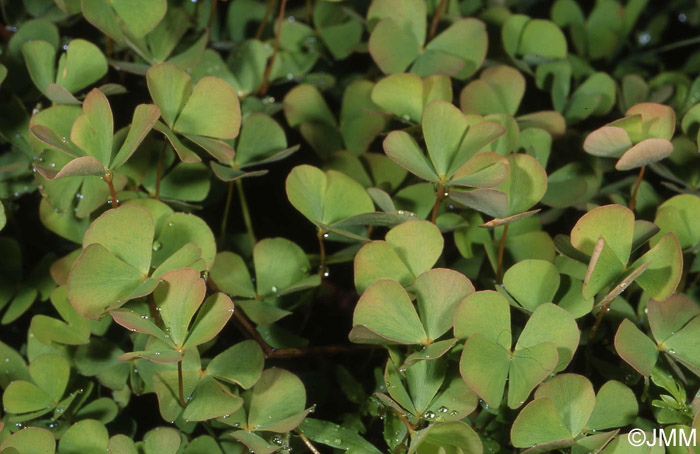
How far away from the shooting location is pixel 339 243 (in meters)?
0.84

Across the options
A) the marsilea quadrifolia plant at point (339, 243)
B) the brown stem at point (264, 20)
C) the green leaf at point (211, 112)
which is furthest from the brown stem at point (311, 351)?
the brown stem at point (264, 20)

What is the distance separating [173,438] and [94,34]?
1.88ft

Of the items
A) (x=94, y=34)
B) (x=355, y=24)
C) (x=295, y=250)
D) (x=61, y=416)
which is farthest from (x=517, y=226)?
(x=94, y=34)

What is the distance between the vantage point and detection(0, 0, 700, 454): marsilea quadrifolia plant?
566mm

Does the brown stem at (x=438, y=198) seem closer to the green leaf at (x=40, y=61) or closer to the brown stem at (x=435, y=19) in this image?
the brown stem at (x=435, y=19)

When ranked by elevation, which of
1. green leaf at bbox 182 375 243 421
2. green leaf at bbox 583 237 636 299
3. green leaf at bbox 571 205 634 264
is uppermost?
green leaf at bbox 571 205 634 264

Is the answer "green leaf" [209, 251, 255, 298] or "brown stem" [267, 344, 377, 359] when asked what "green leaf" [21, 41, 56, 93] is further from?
"brown stem" [267, 344, 377, 359]

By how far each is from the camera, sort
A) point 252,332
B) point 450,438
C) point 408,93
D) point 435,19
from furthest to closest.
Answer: point 435,19, point 408,93, point 252,332, point 450,438

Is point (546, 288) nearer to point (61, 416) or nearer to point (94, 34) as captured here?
point (61, 416)

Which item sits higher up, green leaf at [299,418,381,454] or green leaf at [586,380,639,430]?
green leaf at [586,380,639,430]

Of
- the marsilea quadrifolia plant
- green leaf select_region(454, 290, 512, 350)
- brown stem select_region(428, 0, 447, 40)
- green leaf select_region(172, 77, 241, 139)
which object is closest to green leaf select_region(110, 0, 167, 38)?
the marsilea quadrifolia plant

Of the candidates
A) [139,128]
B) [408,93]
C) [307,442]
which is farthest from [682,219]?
[139,128]

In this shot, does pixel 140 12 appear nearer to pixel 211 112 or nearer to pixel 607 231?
pixel 211 112

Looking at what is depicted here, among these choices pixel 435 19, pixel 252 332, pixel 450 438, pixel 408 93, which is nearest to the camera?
pixel 450 438
